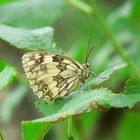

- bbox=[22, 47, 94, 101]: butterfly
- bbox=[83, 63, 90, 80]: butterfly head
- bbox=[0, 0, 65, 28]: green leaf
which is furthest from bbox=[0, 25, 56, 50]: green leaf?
bbox=[0, 0, 65, 28]: green leaf

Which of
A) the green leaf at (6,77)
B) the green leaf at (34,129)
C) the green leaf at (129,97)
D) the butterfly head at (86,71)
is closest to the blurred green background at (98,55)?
the butterfly head at (86,71)

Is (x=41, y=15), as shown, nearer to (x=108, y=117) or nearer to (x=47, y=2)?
(x=47, y=2)

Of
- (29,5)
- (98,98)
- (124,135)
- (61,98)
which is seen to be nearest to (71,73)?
(61,98)

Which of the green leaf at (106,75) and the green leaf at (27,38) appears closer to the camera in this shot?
the green leaf at (106,75)

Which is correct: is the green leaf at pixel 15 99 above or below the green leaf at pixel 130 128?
above

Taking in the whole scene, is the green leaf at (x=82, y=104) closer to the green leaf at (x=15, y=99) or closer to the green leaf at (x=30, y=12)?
the green leaf at (x=30, y=12)

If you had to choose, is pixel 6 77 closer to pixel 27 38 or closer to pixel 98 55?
pixel 27 38

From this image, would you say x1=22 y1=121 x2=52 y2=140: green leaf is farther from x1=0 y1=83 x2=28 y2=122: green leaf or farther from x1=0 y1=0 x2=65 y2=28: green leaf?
x1=0 y1=83 x2=28 y2=122: green leaf
